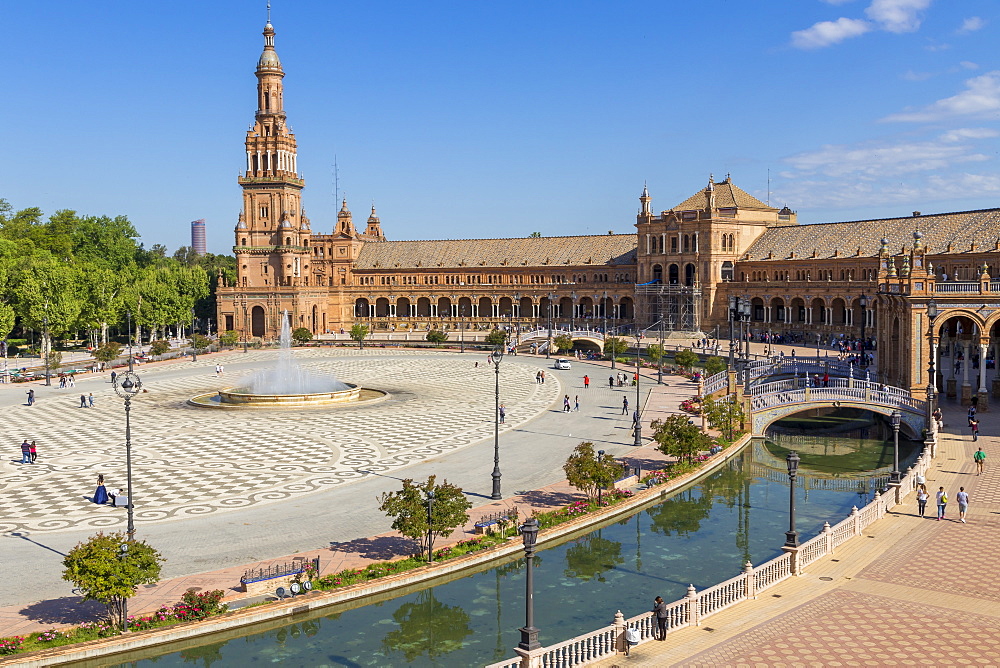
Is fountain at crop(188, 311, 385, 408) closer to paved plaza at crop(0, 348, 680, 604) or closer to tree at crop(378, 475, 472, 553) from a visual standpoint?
paved plaza at crop(0, 348, 680, 604)

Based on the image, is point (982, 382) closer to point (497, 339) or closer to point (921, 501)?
point (921, 501)

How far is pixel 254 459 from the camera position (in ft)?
134

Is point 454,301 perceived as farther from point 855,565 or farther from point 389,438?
point 855,565

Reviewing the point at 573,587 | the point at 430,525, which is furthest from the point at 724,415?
the point at 430,525

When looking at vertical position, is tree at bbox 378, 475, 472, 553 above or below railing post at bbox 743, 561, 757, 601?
above

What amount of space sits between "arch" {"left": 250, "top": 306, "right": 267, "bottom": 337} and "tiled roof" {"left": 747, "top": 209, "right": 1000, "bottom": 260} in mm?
63244

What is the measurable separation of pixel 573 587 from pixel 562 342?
213 ft

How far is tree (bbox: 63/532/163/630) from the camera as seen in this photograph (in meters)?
21.3

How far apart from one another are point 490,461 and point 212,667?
65.3ft

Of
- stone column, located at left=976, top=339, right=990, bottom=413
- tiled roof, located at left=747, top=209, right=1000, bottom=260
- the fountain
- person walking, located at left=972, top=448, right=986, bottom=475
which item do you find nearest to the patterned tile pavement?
the fountain

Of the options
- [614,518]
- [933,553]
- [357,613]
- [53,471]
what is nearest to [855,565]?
[933,553]

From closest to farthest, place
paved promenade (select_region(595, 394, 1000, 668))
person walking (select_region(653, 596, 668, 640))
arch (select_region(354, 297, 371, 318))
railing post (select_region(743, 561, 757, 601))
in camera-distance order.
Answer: paved promenade (select_region(595, 394, 1000, 668))
person walking (select_region(653, 596, 668, 640))
railing post (select_region(743, 561, 757, 601))
arch (select_region(354, 297, 371, 318))

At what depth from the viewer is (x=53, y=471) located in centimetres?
3847

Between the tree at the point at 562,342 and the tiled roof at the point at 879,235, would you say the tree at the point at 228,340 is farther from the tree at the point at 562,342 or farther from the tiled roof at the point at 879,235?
the tiled roof at the point at 879,235
